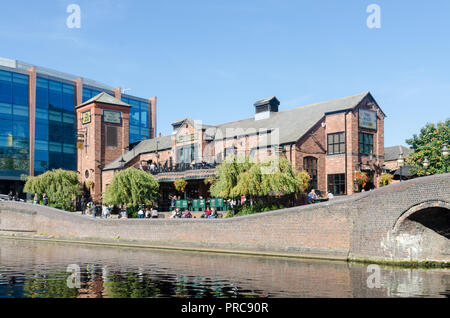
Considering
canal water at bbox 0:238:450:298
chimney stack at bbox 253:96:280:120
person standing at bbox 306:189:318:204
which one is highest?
chimney stack at bbox 253:96:280:120

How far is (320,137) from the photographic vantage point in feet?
111

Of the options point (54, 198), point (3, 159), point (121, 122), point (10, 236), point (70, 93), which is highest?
point (70, 93)

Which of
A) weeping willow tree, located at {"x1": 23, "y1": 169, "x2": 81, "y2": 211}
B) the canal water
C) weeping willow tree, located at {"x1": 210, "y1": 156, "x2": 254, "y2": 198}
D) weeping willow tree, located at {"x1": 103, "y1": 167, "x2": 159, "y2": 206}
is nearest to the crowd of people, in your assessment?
weeping willow tree, located at {"x1": 210, "y1": 156, "x2": 254, "y2": 198}

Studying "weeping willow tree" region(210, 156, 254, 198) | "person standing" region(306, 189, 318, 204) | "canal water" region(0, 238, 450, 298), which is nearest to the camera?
"canal water" region(0, 238, 450, 298)

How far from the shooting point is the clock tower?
48.2m

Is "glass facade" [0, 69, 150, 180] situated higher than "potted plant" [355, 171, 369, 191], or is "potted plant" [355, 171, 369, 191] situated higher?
"glass facade" [0, 69, 150, 180]

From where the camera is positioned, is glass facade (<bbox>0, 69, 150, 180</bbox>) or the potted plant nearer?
the potted plant

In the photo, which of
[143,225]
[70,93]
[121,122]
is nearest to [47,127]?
[70,93]

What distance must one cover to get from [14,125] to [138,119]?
19680 mm

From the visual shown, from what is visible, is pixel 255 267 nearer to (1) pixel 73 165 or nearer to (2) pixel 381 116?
(2) pixel 381 116

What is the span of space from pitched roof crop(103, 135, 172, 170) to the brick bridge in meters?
17.0

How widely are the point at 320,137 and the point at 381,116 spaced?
5.46 metres

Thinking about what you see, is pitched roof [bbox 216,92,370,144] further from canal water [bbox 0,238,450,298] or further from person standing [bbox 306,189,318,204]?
canal water [bbox 0,238,450,298]

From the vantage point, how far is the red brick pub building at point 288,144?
3309cm
